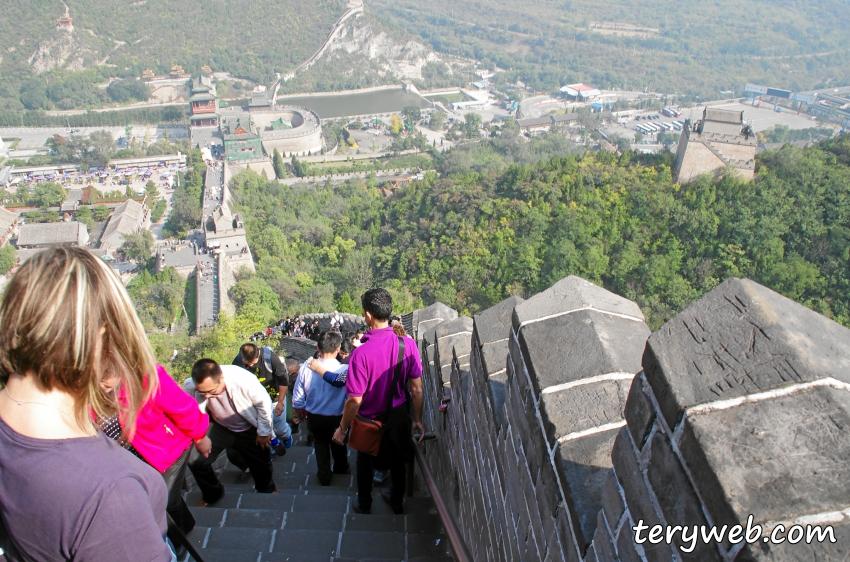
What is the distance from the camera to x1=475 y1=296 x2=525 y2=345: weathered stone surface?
8.43ft

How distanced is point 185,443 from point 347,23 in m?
93.4

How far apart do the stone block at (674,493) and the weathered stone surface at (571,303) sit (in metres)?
0.66

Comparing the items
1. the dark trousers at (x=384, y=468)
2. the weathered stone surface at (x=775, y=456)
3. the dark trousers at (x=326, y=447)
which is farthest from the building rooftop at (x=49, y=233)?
the weathered stone surface at (x=775, y=456)

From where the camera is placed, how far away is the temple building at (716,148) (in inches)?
946

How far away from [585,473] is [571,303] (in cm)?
53

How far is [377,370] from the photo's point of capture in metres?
3.26

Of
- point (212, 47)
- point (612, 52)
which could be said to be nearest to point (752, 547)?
point (212, 47)

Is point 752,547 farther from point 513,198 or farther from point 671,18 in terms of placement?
point 671,18

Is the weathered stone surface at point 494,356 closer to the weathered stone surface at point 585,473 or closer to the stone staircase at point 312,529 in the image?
the weathered stone surface at point 585,473

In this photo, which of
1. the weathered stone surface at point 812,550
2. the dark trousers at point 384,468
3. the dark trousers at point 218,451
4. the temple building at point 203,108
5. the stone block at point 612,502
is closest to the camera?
the weathered stone surface at point 812,550

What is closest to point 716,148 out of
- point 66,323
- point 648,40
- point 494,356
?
point 494,356

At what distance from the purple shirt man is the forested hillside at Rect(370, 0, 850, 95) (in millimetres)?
82687

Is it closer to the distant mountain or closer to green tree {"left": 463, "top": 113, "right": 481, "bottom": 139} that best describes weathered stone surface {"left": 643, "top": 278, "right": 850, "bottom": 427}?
green tree {"left": 463, "top": 113, "right": 481, "bottom": 139}

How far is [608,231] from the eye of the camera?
24078 millimetres
